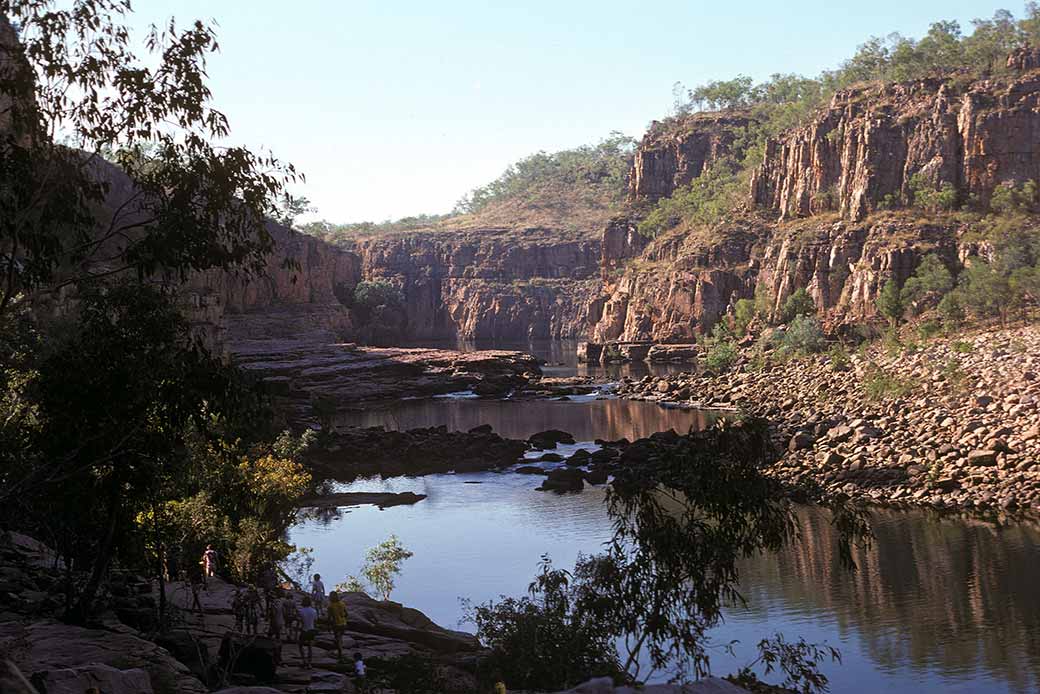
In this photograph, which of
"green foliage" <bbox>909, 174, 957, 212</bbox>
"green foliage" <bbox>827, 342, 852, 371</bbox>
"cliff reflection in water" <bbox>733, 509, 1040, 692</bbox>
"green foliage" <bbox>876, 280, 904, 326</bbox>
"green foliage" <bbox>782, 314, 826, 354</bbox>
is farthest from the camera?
"green foliage" <bbox>909, 174, 957, 212</bbox>

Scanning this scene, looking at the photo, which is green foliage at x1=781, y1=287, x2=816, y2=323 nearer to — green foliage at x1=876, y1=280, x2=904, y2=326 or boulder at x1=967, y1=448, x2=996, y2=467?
green foliage at x1=876, y1=280, x2=904, y2=326

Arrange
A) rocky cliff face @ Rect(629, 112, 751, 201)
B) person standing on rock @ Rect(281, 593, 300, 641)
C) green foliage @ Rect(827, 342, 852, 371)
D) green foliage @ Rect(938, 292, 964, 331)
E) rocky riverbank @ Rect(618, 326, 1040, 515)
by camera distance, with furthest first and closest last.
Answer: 1. rocky cliff face @ Rect(629, 112, 751, 201)
2. green foliage @ Rect(938, 292, 964, 331)
3. green foliage @ Rect(827, 342, 852, 371)
4. rocky riverbank @ Rect(618, 326, 1040, 515)
5. person standing on rock @ Rect(281, 593, 300, 641)

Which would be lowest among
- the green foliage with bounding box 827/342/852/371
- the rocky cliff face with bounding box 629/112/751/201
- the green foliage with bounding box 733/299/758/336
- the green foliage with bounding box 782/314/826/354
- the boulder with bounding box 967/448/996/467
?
the boulder with bounding box 967/448/996/467

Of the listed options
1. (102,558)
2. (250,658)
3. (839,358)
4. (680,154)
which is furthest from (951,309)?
(680,154)

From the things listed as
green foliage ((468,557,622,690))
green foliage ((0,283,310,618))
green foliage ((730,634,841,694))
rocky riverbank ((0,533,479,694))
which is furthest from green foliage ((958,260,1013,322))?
green foliage ((0,283,310,618))

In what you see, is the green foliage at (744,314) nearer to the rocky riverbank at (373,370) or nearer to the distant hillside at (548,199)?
the rocky riverbank at (373,370)

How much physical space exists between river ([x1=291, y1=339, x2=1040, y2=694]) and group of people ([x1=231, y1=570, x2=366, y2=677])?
6153 mm

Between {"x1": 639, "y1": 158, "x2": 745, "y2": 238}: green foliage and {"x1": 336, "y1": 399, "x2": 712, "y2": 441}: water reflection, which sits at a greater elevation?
{"x1": 639, "y1": 158, "x2": 745, "y2": 238}: green foliage

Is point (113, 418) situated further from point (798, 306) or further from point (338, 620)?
point (798, 306)

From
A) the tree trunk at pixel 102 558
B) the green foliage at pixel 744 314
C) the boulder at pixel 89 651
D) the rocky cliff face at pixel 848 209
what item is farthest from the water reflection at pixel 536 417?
the boulder at pixel 89 651

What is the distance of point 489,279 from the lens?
470ft

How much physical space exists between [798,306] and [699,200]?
36.6 meters

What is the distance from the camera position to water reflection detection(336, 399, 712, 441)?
51719 millimetres

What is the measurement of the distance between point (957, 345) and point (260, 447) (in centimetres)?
3622
